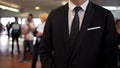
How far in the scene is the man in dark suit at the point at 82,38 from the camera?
1.47m

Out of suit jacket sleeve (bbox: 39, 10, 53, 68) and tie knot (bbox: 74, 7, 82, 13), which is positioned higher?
tie knot (bbox: 74, 7, 82, 13)

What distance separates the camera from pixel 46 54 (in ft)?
5.21

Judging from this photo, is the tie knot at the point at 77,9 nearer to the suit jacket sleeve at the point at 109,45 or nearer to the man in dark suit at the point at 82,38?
the man in dark suit at the point at 82,38

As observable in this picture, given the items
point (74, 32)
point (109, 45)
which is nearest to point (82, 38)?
point (74, 32)

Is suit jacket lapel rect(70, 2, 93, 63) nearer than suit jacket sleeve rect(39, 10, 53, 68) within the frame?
Yes

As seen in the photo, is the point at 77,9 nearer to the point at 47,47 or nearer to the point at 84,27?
the point at 84,27

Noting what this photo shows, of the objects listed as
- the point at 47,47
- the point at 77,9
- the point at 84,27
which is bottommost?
the point at 47,47

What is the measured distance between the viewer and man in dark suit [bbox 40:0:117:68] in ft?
4.81

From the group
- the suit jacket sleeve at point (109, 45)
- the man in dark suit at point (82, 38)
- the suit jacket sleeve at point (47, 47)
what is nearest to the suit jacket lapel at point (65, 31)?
the man in dark suit at point (82, 38)

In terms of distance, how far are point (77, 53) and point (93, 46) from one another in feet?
0.34

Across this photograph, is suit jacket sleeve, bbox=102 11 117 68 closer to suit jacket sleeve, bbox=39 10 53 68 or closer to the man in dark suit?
the man in dark suit

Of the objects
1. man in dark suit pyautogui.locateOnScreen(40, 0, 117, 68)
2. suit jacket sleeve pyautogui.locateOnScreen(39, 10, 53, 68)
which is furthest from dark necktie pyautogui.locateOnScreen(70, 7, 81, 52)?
suit jacket sleeve pyautogui.locateOnScreen(39, 10, 53, 68)

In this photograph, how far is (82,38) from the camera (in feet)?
4.79

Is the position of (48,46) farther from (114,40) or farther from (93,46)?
(114,40)
